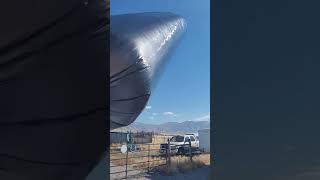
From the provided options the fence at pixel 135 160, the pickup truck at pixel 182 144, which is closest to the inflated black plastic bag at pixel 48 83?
the fence at pixel 135 160

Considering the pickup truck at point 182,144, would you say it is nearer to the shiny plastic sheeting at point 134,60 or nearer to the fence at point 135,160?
the fence at point 135,160

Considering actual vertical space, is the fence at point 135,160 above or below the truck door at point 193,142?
below

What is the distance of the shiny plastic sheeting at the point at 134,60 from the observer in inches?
32.1

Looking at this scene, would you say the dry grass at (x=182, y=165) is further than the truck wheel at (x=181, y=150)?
No

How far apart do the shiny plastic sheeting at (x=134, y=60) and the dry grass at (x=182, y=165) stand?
0.16 m

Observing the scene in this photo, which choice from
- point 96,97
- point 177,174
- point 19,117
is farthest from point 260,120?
point 19,117

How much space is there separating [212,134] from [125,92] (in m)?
0.22

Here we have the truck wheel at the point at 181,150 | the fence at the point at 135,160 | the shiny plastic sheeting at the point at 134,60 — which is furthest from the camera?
the truck wheel at the point at 181,150

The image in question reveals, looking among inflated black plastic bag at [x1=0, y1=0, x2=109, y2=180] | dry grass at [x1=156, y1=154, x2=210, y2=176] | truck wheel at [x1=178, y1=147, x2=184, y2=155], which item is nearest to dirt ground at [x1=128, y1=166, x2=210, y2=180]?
dry grass at [x1=156, y1=154, x2=210, y2=176]

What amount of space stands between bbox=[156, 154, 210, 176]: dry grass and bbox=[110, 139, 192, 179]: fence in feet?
0.07

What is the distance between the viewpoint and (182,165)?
98 cm

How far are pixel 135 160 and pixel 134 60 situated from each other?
34cm

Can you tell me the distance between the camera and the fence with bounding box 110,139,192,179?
0.94 m

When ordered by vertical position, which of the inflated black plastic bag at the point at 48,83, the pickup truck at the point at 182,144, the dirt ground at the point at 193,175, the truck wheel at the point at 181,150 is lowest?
the dirt ground at the point at 193,175
